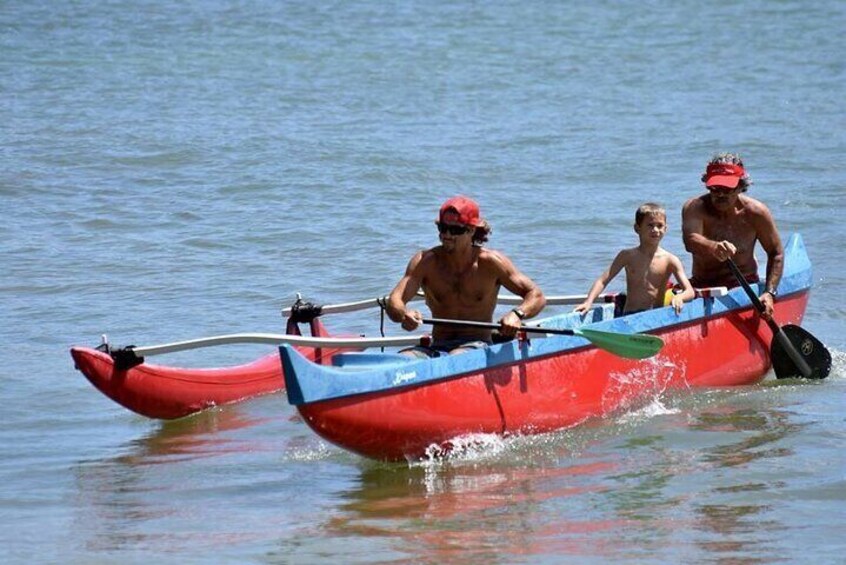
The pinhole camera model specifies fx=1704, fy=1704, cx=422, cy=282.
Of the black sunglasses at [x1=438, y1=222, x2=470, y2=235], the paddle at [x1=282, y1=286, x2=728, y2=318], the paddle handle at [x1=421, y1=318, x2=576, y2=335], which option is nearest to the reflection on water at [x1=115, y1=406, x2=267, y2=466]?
the paddle at [x1=282, y1=286, x2=728, y2=318]

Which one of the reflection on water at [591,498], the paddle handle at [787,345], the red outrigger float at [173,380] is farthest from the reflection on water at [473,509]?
the paddle handle at [787,345]

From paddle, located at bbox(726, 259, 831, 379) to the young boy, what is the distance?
71cm

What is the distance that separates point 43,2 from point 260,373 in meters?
22.7

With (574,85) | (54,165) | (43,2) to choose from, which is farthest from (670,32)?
(54,165)

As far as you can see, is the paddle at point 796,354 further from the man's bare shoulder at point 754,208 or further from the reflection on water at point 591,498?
the reflection on water at point 591,498

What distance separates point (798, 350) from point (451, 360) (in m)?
3.29

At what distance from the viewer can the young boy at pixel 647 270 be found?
10.9 metres

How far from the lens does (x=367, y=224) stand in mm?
18281

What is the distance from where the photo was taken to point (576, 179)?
67.1 ft

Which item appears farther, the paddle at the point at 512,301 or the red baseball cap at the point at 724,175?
the paddle at the point at 512,301

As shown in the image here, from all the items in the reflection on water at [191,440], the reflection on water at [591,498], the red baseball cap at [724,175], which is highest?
the red baseball cap at [724,175]

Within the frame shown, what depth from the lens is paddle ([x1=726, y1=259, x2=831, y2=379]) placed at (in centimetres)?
1166

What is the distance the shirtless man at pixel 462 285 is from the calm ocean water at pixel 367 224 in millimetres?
731

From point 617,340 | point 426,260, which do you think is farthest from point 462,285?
point 617,340
